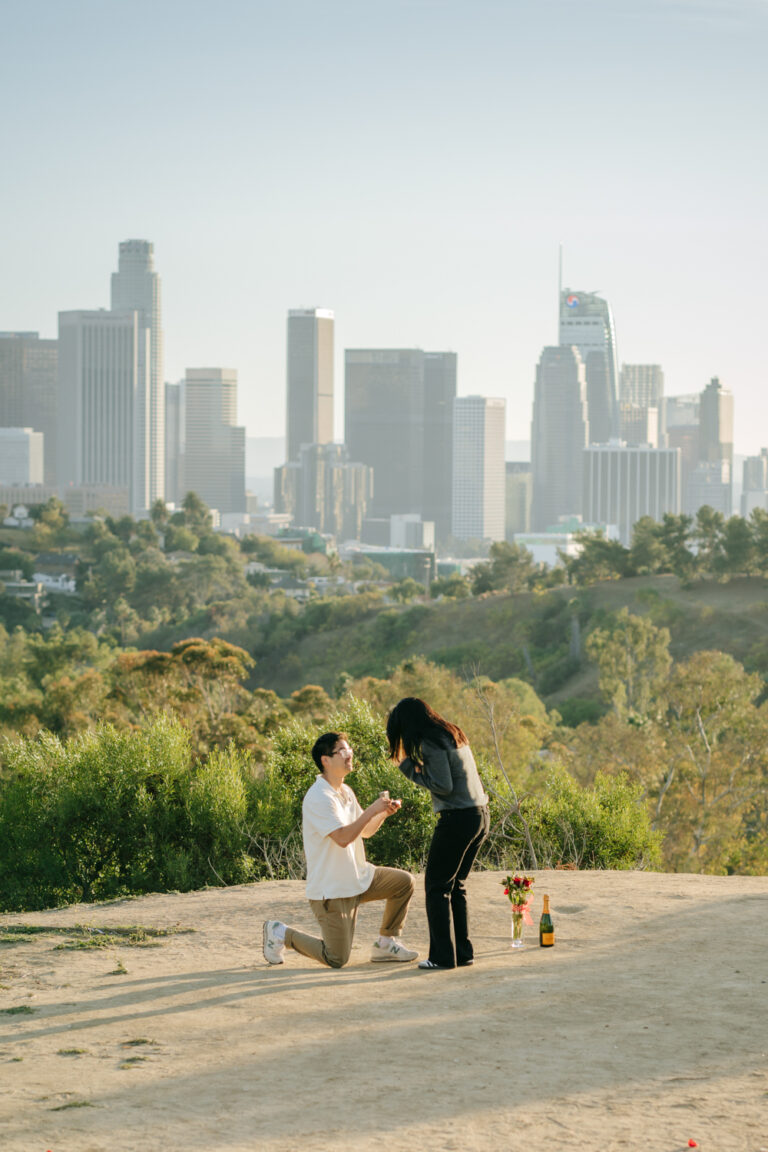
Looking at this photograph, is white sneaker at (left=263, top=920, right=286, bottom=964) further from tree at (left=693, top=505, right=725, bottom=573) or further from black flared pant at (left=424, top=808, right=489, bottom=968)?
tree at (left=693, top=505, right=725, bottom=573)

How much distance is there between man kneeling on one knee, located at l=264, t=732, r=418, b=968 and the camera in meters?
6.38

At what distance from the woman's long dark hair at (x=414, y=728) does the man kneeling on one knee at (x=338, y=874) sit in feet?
0.87

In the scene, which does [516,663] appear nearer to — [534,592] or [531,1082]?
[534,592]

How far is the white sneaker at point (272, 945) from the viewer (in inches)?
265

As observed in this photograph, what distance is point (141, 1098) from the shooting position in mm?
4863

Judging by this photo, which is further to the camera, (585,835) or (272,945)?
(585,835)

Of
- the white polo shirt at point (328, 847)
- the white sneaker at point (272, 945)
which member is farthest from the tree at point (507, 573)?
the white polo shirt at point (328, 847)

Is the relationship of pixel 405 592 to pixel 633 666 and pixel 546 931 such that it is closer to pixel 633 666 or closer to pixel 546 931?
pixel 633 666

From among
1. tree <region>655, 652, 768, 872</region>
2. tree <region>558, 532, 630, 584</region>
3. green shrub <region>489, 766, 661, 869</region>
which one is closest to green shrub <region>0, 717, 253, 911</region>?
green shrub <region>489, 766, 661, 869</region>

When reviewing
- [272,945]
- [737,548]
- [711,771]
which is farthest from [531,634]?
[272,945]

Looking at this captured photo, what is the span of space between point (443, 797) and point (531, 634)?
181 ft

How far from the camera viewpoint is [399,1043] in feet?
17.9

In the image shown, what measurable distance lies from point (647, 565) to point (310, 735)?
169 ft

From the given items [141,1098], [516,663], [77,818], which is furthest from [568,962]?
[516,663]
